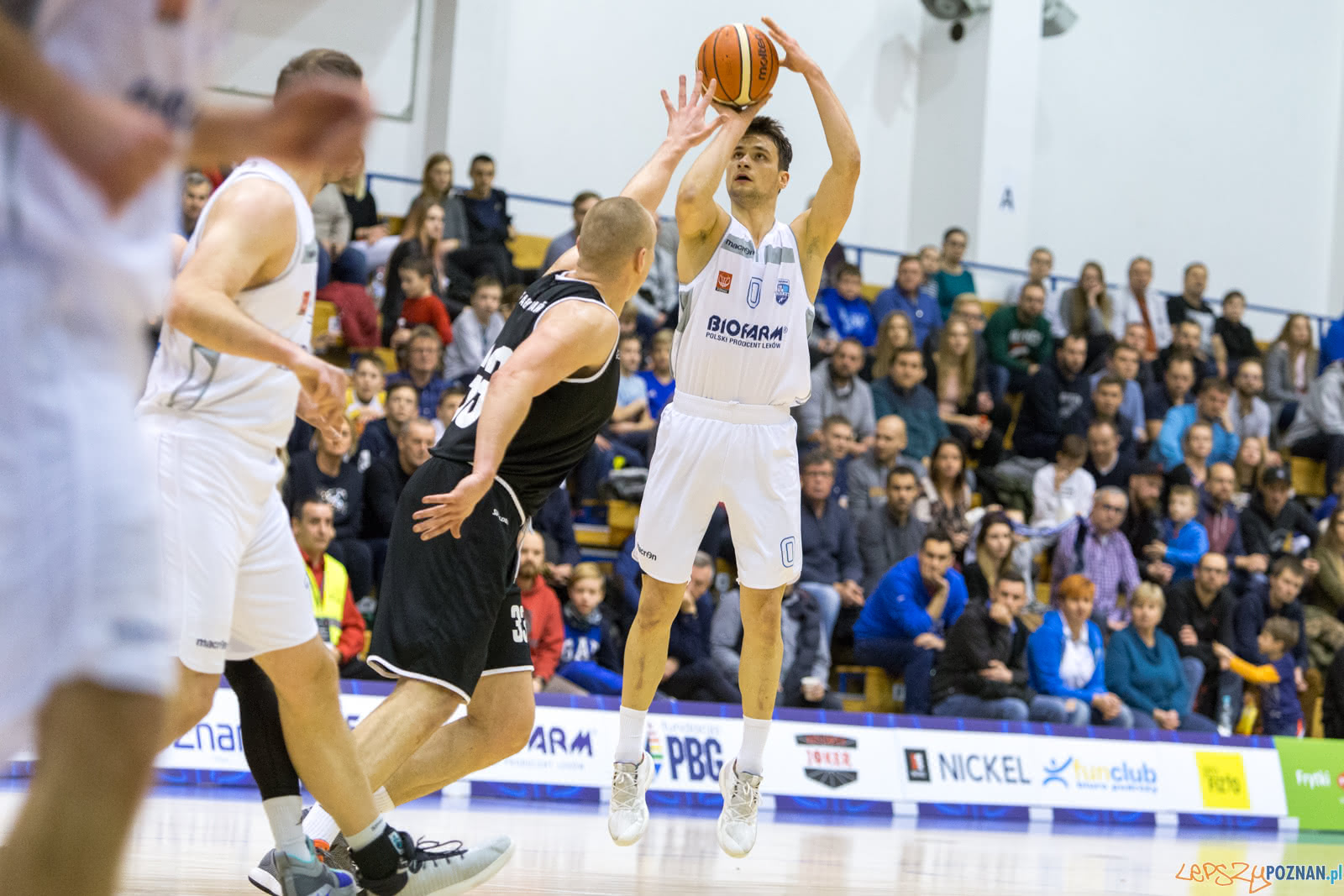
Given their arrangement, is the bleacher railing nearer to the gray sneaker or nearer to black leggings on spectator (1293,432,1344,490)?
black leggings on spectator (1293,432,1344,490)

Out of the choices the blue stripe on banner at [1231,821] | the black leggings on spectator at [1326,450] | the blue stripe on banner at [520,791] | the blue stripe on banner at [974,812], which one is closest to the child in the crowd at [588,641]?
the blue stripe on banner at [520,791]

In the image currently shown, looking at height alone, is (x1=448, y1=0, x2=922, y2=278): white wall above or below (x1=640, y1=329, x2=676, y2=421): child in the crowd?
above

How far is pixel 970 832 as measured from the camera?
9.43 meters

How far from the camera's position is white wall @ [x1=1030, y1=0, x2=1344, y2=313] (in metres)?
19.7

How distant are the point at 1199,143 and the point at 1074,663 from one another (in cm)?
1174

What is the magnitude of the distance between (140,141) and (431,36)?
15832 mm

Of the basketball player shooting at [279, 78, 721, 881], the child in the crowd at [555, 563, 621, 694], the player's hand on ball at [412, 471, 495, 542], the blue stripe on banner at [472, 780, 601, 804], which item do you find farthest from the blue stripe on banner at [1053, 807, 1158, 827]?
the player's hand on ball at [412, 471, 495, 542]

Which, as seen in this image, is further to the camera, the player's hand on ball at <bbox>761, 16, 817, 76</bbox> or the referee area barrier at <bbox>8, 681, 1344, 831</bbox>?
the referee area barrier at <bbox>8, 681, 1344, 831</bbox>

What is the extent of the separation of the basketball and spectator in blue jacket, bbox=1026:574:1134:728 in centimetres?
688

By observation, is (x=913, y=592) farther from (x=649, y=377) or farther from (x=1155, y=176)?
(x=1155, y=176)

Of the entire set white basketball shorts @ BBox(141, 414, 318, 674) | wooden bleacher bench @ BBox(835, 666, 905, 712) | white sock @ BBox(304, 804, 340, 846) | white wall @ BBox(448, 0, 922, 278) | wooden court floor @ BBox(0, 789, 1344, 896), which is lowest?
wooden court floor @ BBox(0, 789, 1344, 896)

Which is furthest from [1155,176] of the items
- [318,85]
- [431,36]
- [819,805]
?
[318,85]

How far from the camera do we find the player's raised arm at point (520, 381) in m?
4.10

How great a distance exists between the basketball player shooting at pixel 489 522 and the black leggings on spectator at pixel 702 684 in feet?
17.9
